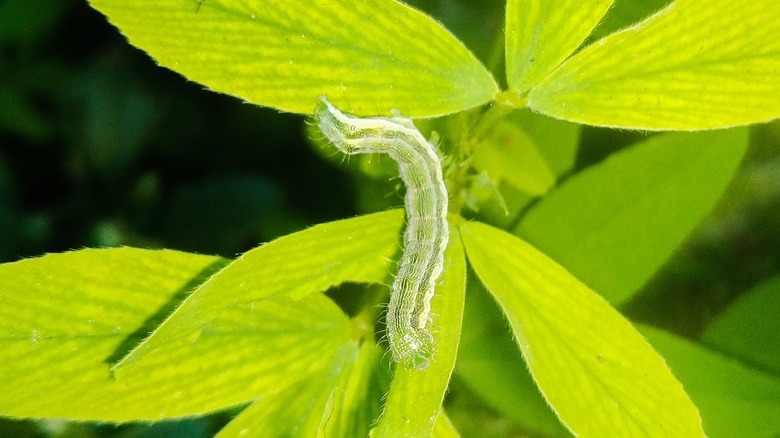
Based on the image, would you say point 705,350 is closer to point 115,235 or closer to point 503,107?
point 503,107

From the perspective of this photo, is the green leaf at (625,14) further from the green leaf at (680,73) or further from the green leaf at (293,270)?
the green leaf at (293,270)

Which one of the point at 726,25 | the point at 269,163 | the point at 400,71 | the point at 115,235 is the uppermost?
the point at 726,25

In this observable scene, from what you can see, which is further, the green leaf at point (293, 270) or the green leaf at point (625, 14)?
the green leaf at point (625, 14)

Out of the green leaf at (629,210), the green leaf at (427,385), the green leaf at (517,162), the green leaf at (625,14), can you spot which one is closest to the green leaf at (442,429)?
the green leaf at (427,385)

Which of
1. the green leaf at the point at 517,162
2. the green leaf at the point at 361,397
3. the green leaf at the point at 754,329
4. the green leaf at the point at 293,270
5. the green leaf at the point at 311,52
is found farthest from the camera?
the green leaf at the point at 754,329

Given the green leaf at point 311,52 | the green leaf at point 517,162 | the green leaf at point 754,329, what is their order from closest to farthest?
1. the green leaf at point 311,52
2. the green leaf at point 517,162
3. the green leaf at point 754,329

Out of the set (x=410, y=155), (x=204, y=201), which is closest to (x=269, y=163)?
(x=204, y=201)
